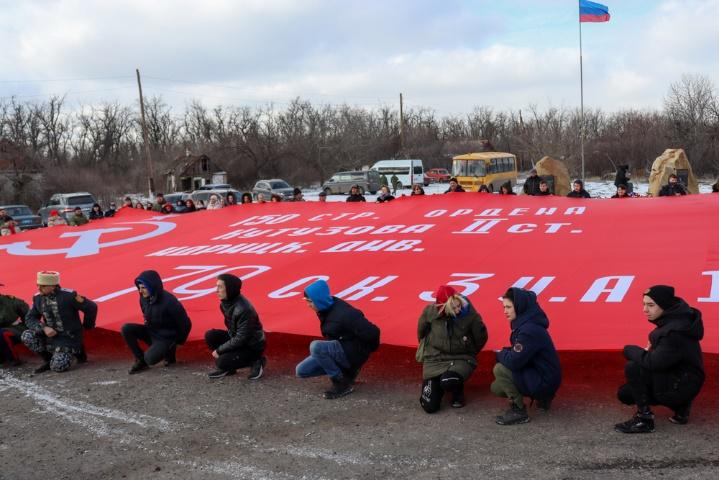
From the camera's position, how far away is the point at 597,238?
8977mm

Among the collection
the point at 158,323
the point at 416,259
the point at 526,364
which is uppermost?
the point at 416,259

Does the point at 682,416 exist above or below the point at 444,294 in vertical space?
below

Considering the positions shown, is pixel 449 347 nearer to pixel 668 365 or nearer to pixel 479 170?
pixel 668 365

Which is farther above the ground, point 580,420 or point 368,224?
point 368,224

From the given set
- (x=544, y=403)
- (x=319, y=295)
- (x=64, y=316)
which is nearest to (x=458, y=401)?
Result: (x=544, y=403)

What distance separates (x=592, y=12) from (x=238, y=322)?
2520 centimetres

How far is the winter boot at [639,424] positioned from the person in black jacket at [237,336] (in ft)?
11.4

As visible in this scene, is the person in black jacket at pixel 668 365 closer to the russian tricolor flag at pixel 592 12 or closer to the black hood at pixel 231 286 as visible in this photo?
the black hood at pixel 231 286

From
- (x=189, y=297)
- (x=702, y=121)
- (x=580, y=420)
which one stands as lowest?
(x=580, y=420)

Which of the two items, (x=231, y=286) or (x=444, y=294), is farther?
(x=231, y=286)

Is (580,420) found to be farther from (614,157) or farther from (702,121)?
(702,121)

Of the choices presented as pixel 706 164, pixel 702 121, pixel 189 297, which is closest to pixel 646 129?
pixel 702 121

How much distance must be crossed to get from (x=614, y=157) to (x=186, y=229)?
4596 cm

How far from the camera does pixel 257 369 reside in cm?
681
